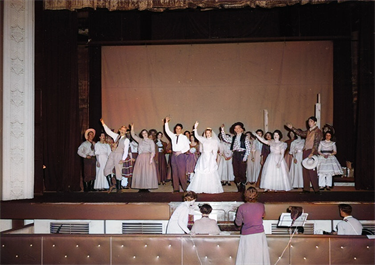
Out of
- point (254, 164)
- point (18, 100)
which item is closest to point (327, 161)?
point (254, 164)

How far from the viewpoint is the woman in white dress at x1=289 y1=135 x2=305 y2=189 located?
899cm

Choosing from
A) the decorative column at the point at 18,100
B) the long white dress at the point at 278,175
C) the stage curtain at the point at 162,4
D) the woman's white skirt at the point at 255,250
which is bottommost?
the woman's white skirt at the point at 255,250

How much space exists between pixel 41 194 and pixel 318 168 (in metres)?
5.78

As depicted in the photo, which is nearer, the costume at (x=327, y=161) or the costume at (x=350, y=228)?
the costume at (x=350, y=228)

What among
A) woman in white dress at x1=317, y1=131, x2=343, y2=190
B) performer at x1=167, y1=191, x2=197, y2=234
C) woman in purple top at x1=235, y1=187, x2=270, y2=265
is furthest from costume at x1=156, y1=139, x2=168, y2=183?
woman in purple top at x1=235, y1=187, x2=270, y2=265

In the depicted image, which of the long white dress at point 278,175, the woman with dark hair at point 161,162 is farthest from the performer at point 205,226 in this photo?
the woman with dark hair at point 161,162

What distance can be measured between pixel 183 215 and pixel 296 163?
466 centimetres

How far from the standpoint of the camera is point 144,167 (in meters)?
8.34

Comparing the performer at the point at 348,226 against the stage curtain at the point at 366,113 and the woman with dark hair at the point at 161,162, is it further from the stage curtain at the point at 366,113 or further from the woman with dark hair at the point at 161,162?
the woman with dark hair at the point at 161,162

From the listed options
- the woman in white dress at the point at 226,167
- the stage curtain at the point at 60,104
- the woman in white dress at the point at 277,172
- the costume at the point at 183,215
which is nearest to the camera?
the costume at the point at 183,215

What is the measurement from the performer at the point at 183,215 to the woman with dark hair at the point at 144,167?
2957 millimetres

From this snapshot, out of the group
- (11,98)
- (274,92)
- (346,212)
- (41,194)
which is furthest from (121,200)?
(274,92)

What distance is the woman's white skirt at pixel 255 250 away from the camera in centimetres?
447

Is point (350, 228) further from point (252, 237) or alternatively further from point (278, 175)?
point (278, 175)
